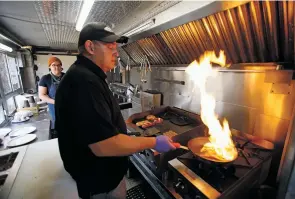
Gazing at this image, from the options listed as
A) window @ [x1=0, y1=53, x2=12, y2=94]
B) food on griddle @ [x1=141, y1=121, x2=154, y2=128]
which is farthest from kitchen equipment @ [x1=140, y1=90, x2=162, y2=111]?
window @ [x1=0, y1=53, x2=12, y2=94]

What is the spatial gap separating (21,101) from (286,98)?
4337 millimetres

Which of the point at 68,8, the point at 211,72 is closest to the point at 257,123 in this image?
the point at 211,72

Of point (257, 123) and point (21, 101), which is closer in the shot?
point (257, 123)

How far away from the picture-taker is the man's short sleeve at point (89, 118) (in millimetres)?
712

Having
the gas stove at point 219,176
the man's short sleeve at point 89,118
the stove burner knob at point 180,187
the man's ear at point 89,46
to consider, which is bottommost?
the stove burner knob at point 180,187

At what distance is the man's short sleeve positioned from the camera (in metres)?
0.71

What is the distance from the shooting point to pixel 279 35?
0.96m

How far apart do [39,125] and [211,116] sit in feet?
8.77

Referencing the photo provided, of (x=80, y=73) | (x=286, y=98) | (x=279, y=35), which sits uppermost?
(x=279, y=35)

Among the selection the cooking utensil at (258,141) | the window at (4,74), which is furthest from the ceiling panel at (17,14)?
the cooking utensil at (258,141)

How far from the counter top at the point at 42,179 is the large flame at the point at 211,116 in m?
1.09

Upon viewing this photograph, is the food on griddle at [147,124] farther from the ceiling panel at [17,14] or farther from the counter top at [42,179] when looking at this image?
the ceiling panel at [17,14]

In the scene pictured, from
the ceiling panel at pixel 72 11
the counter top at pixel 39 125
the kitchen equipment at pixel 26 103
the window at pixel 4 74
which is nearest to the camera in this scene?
the ceiling panel at pixel 72 11

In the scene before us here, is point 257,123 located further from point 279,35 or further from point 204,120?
point 279,35
